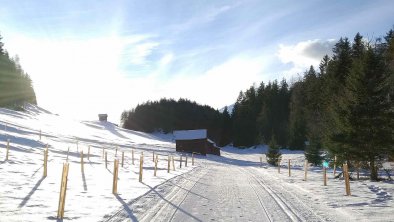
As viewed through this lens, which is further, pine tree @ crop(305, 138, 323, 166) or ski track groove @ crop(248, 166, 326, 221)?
pine tree @ crop(305, 138, 323, 166)

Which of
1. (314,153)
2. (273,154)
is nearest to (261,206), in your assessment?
(314,153)

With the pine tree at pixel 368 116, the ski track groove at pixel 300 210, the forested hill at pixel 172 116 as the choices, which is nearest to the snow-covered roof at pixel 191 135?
the forested hill at pixel 172 116

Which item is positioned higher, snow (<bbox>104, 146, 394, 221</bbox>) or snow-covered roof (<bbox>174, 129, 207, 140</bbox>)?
snow-covered roof (<bbox>174, 129, 207, 140</bbox>)

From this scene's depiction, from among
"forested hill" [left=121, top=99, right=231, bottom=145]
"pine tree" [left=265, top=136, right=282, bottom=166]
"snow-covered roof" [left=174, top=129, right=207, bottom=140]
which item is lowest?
"pine tree" [left=265, top=136, right=282, bottom=166]

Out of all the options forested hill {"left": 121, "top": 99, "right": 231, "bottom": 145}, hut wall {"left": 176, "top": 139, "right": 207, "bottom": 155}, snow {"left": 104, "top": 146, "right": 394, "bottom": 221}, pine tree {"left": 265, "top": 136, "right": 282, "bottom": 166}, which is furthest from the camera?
forested hill {"left": 121, "top": 99, "right": 231, "bottom": 145}

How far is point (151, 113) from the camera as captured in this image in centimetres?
14038

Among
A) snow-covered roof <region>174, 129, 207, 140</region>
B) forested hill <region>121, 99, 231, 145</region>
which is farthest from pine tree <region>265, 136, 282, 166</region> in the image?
forested hill <region>121, 99, 231, 145</region>

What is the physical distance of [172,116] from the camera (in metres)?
137

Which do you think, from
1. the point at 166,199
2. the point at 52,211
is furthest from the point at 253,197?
the point at 52,211

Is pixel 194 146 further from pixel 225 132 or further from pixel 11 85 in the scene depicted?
pixel 225 132

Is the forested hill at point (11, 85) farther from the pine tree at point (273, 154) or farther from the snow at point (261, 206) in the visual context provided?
the snow at point (261, 206)

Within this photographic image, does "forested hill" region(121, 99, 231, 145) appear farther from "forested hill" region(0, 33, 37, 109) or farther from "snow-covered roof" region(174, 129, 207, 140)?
"forested hill" region(0, 33, 37, 109)

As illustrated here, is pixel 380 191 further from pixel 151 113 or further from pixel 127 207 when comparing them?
pixel 151 113

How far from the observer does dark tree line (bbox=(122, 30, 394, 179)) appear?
21406mm
